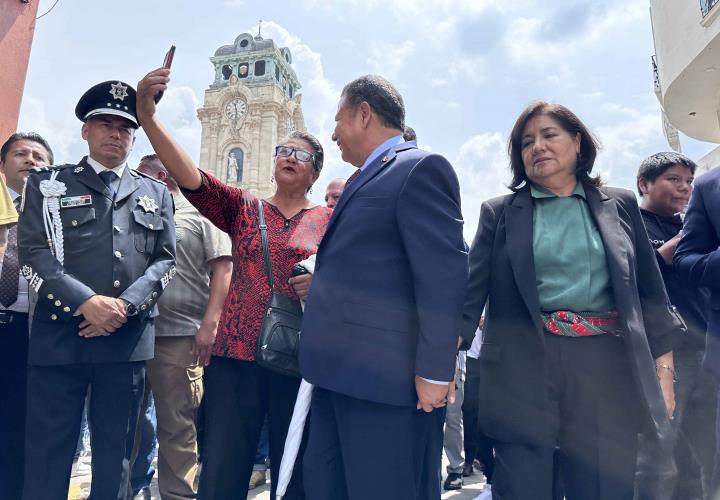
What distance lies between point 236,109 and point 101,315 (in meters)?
45.6

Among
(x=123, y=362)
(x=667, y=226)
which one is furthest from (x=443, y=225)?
(x=667, y=226)

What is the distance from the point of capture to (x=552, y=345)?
6.97ft

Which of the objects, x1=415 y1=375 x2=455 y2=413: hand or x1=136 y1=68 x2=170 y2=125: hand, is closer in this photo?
x1=415 y1=375 x2=455 y2=413: hand

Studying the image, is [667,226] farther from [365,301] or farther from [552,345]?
[365,301]

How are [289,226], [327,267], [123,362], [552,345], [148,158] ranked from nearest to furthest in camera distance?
[327,267] < [552,345] < [123,362] < [289,226] < [148,158]

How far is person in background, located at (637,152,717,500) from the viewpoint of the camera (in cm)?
317

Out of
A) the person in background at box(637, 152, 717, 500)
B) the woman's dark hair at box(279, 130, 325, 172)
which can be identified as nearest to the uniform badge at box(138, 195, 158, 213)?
the woman's dark hair at box(279, 130, 325, 172)

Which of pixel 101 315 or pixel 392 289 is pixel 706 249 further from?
pixel 101 315

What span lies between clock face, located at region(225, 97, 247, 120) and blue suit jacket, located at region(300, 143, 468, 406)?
45.4 meters

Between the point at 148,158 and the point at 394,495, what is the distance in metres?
3.66

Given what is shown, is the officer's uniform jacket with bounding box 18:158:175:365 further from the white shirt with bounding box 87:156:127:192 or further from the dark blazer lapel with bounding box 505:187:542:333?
the dark blazer lapel with bounding box 505:187:542:333

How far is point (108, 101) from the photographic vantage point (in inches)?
111

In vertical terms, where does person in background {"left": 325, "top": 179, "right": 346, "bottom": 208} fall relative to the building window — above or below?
below

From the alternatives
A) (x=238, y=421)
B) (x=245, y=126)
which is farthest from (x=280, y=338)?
(x=245, y=126)
